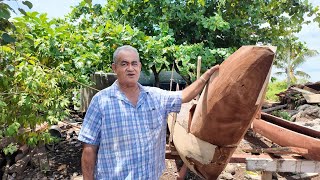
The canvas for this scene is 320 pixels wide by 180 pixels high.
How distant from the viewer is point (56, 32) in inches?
226

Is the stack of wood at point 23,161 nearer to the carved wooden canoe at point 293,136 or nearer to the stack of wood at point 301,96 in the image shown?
the carved wooden canoe at point 293,136

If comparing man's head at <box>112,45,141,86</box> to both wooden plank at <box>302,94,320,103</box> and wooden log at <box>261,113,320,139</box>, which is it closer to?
wooden log at <box>261,113,320,139</box>

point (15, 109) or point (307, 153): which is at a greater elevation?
point (15, 109)

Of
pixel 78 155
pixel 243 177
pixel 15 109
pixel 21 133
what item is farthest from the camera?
pixel 78 155

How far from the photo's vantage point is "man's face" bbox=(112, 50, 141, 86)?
226 centimetres

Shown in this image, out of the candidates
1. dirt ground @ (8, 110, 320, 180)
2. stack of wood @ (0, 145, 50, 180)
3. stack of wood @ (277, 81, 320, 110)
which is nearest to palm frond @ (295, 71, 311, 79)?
stack of wood @ (277, 81, 320, 110)

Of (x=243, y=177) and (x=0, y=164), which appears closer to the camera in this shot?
(x=243, y=177)

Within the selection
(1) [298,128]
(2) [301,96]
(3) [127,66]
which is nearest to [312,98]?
(2) [301,96]

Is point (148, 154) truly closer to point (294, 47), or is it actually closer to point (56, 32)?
point (56, 32)

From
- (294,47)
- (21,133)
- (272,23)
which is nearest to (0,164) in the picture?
(21,133)

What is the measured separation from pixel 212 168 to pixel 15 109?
265 centimetres

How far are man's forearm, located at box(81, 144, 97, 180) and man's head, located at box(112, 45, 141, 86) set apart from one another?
1.75ft

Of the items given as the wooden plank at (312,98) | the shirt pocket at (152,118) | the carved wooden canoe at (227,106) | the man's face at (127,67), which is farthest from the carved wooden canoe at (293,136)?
the wooden plank at (312,98)

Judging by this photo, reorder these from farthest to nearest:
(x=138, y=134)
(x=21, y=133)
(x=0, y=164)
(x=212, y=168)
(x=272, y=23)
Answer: (x=272, y=23), (x=0, y=164), (x=21, y=133), (x=212, y=168), (x=138, y=134)
